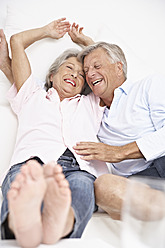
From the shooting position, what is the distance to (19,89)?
4.60 feet

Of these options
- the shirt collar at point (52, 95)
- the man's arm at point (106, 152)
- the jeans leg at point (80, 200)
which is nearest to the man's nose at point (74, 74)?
the shirt collar at point (52, 95)

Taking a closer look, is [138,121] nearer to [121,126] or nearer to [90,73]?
[121,126]

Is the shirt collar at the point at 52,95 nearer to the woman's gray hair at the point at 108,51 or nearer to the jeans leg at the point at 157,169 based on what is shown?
the woman's gray hair at the point at 108,51

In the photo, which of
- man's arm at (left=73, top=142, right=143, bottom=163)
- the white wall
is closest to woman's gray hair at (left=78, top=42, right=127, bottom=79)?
the white wall

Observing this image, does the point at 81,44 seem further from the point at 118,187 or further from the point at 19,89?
the point at 118,187

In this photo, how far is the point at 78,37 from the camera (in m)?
1.75

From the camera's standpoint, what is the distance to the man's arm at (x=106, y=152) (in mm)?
1245

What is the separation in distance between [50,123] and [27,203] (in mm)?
651

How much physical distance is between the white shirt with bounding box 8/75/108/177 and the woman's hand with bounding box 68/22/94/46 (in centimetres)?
42

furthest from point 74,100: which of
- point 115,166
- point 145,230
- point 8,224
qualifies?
point 145,230

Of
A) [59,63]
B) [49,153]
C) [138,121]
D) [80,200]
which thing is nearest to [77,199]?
[80,200]

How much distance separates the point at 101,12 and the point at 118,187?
4.86 ft

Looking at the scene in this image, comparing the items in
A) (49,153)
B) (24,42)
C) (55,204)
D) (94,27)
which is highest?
(94,27)

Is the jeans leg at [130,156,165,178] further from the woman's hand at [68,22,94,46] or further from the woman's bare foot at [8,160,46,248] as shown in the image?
the woman's hand at [68,22,94,46]
